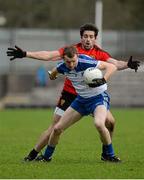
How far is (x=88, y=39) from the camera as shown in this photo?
46.0 ft

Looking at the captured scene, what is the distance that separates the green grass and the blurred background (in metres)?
8.29

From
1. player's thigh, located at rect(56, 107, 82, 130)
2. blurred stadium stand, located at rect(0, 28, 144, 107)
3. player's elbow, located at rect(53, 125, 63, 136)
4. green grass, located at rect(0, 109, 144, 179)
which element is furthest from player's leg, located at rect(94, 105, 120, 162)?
blurred stadium stand, located at rect(0, 28, 144, 107)

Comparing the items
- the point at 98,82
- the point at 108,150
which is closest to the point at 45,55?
the point at 98,82

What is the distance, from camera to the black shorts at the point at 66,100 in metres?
14.5

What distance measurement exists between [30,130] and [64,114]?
Result: 9974mm

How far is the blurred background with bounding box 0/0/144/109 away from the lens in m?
39.0

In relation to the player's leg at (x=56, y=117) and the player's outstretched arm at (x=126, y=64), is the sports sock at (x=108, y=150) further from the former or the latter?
the player's outstretched arm at (x=126, y=64)

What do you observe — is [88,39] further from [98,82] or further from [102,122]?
[102,122]

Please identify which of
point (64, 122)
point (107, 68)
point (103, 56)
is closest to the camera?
point (107, 68)

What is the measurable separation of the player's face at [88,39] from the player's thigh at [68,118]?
1.03 meters

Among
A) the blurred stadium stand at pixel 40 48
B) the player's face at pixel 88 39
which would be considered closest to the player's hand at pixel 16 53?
the player's face at pixel 88 39

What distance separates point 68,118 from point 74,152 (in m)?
2.70

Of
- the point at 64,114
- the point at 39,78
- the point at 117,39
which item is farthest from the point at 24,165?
the point at 117,39

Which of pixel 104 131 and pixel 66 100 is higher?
pixel 66 100
